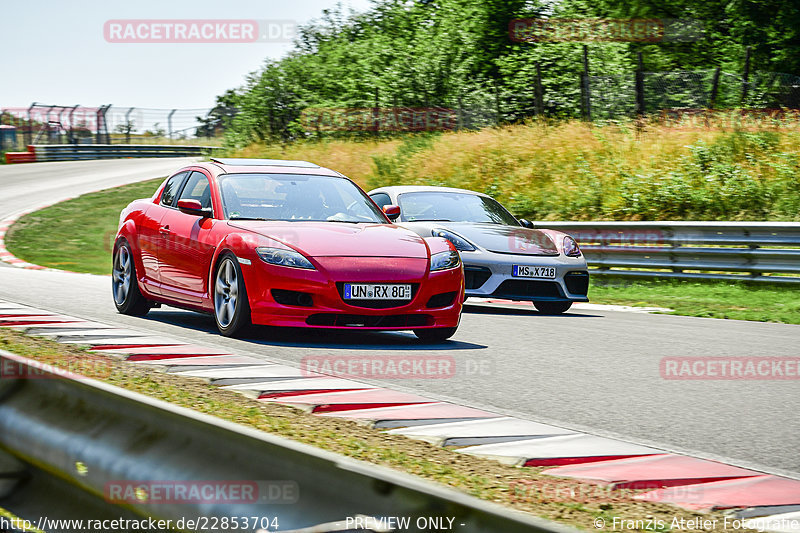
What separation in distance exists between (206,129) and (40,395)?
54.9 meters

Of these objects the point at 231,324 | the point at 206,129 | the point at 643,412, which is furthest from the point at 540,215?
the point at 206,129

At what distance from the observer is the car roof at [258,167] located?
9.15 metres

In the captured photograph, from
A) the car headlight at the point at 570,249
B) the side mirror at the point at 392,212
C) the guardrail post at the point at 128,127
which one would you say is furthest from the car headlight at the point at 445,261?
the guardrail post at the point at 128,127

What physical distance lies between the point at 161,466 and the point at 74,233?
69.5 feet

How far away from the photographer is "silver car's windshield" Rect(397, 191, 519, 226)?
39.8 ft

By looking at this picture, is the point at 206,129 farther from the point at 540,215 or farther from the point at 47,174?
the point at 540,215

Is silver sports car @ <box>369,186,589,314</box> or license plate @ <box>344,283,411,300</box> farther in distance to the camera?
silver sports car @ <box>369,186,589,314</box>

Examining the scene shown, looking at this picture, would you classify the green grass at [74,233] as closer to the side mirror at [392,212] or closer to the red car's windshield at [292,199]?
the red car's windshield at [292,199]

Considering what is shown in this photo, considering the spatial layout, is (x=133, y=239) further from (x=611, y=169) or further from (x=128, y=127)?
(x=128, y=127)

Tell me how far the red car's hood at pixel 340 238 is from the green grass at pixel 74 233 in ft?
34.0

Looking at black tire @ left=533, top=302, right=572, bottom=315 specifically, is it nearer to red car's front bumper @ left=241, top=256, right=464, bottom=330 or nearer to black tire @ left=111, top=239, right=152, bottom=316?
red car's front bumper @ left=241, top=256, right=464, bottom=330

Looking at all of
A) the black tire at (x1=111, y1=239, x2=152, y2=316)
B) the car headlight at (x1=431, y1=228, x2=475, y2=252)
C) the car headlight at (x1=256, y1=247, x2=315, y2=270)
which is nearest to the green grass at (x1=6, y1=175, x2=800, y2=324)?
the car headlight at (x1=431, y1=228, x2=475, y2=252)

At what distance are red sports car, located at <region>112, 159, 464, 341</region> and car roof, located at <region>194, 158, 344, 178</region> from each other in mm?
11

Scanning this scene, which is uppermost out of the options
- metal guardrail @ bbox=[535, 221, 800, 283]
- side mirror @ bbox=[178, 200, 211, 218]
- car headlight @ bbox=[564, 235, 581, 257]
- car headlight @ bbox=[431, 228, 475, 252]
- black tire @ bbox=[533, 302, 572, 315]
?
side mirror @ bbox=[178, 200, 211, 218]
